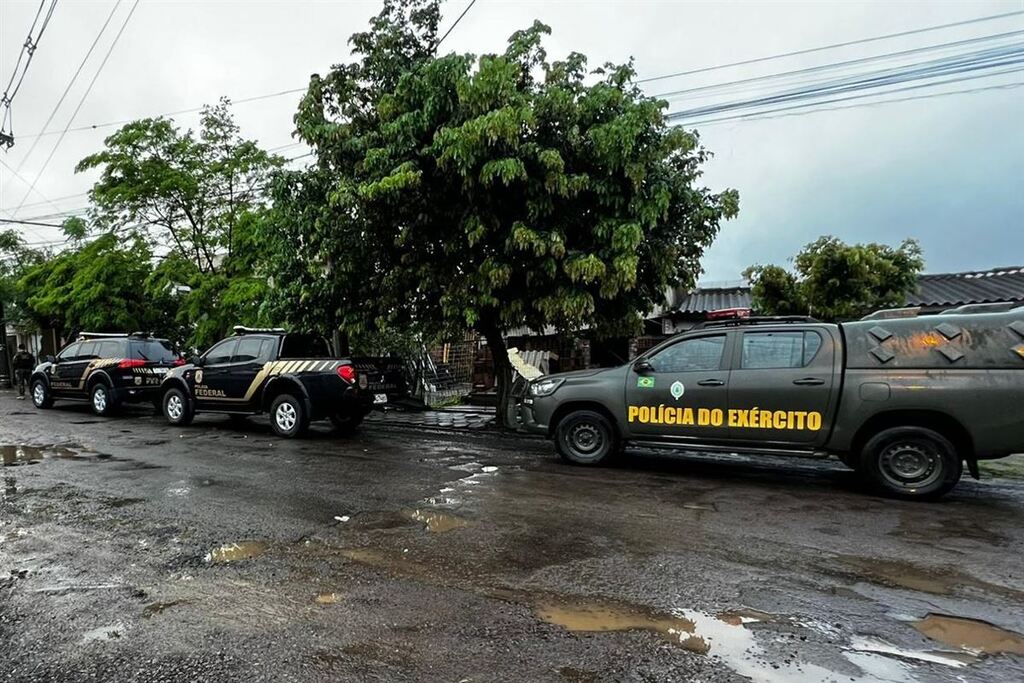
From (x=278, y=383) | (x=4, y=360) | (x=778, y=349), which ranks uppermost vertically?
(x=778, y=349)

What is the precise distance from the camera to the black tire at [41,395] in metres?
15.8

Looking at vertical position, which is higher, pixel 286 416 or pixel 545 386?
pixel 545 386

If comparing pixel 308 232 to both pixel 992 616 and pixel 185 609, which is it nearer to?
pixel 185 609

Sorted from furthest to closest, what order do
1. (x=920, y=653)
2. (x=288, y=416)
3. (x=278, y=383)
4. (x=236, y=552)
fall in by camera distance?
(x=278, y=383) → (x=288, y=416) → (x=236, y=552) → (x=920, y=653)

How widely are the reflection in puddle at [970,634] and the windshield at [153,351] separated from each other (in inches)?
598

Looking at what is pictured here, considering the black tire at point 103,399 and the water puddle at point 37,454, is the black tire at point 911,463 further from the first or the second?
the black tire at point 103,399

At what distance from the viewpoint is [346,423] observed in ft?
38.2

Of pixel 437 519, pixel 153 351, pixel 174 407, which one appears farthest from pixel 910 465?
pixel 153 351

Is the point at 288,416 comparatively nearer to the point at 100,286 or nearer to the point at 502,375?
the point at 502,375

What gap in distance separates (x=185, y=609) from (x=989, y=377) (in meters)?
6.96

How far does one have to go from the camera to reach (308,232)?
408 inches

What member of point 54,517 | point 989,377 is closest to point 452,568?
point 54,517

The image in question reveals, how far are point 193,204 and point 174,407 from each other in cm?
608

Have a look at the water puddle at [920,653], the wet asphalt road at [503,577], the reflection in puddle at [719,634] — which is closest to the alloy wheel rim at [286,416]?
the wet asphalt road at [503,577]
